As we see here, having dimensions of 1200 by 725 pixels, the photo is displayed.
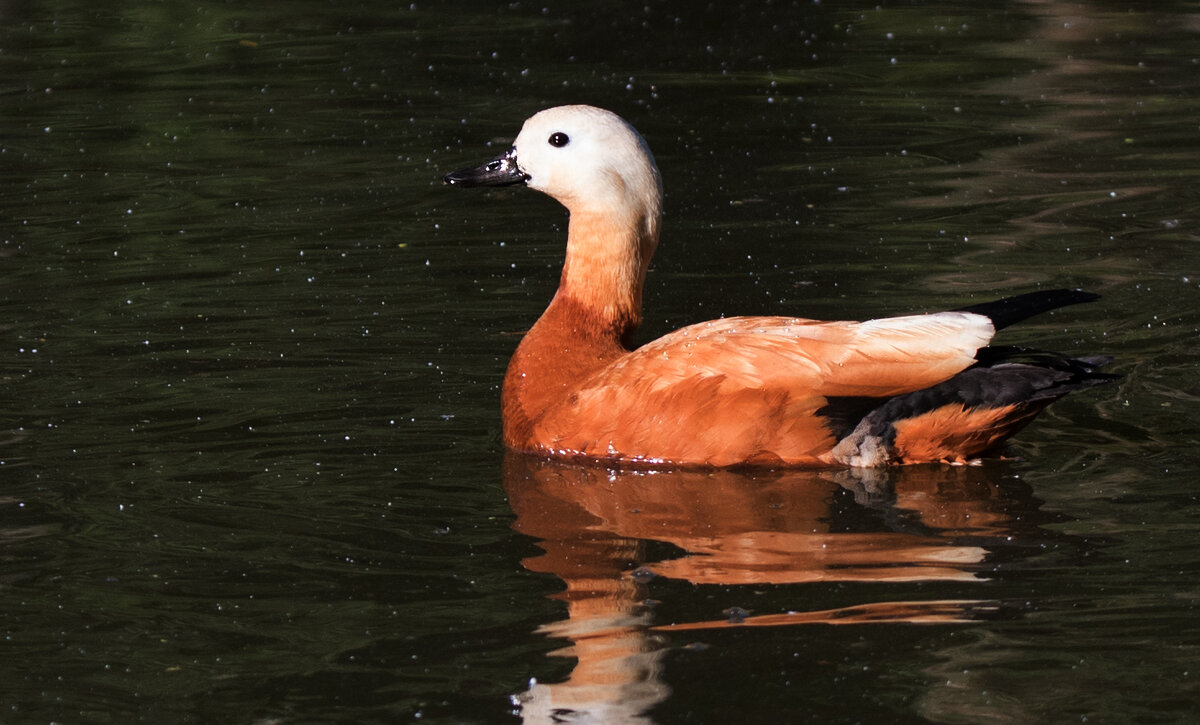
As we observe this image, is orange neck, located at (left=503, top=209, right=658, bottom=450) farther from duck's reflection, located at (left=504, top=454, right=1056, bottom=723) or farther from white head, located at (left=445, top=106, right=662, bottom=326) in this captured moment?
duck's reflection, located at (left=504, top=454, right=1056, bottom=723)

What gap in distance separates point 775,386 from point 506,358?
6.48 feet

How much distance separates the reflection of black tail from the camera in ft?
21.2

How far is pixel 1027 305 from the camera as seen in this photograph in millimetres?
6520

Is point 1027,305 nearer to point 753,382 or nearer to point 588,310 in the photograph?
point 753,382

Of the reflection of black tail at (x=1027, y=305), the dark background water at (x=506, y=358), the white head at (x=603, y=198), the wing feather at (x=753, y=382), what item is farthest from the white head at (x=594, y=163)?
the reflection of black tail at (x=1027, y=305)

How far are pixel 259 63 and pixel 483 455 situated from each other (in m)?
8.53

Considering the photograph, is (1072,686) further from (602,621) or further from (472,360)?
(472,360)

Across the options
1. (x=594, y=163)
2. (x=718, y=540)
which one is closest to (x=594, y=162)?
(x=594, y=163)

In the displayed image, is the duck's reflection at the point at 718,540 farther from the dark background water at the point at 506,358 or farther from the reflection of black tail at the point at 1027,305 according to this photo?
the reflection of black tail at the point at 1027,305

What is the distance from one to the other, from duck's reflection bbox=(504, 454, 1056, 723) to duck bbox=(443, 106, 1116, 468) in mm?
95

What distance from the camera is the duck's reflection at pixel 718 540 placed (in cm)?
505

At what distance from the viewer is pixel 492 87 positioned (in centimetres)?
1368

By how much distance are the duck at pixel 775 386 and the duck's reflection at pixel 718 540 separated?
95 millimetres

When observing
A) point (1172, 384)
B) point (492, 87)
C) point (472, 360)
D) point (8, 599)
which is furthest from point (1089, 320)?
point (492, 87)
